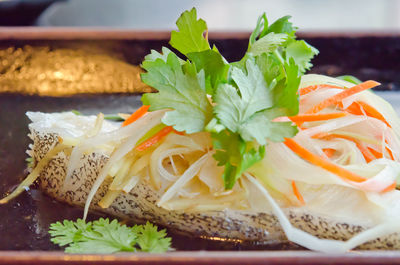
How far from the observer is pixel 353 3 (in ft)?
19.5

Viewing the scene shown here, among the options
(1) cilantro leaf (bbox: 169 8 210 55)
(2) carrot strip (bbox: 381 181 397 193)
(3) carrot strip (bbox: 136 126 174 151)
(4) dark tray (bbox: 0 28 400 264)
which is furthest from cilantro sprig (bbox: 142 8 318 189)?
(4) dark tray (bbox: 0 28 400 264)

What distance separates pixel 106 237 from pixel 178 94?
1.54 ft

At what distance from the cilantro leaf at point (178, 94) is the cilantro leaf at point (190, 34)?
150 mm

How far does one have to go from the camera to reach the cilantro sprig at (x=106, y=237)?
1.53 meters

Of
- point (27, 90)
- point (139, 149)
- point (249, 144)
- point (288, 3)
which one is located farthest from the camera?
point (288, 3)

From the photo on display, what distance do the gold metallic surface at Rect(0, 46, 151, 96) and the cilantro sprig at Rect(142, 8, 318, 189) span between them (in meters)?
1.02

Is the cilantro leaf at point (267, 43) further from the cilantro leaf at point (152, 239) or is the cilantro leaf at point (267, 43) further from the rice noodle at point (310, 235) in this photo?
the cilantro leaf at point (152, 239)

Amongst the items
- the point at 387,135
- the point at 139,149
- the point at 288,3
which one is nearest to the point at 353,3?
the point at 288,3

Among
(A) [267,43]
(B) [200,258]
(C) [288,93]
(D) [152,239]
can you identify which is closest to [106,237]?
(D) [152,239]

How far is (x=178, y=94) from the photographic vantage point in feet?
5.22

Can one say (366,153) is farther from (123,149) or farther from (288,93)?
(123,149)

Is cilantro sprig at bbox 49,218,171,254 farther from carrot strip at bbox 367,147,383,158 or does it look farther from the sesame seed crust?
carrot strip at bbox 367,147,383,158

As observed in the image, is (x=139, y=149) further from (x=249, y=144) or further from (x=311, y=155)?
(x=311, y=155)

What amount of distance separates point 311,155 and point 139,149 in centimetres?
52
